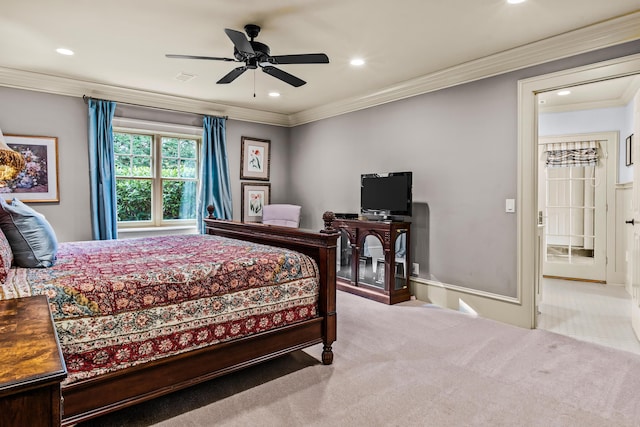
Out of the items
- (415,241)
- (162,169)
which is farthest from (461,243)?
(162,169)

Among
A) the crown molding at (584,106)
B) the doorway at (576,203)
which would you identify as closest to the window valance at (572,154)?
the doorway at (576,203)

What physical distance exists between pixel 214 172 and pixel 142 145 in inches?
38.5

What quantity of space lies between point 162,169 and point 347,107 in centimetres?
266

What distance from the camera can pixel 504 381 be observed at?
2357 millimetres

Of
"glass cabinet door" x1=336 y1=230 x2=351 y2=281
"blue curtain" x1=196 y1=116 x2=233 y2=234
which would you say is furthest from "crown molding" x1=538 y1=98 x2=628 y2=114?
"blue curtain" x1=196 y1=116 x2=233 y2=234

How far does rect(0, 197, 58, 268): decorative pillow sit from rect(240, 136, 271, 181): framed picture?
3627 mm

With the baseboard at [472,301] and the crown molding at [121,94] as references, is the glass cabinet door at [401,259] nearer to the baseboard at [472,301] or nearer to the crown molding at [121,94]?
the baseboard at [472,301]

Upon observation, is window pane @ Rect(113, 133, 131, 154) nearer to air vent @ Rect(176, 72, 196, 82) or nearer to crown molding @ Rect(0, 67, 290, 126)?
crown molding @ Rect(0, 67, 290, 126)

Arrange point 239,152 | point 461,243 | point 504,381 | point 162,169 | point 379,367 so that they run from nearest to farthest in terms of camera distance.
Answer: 1. point 504,381
2. point 379,367
3. point 461,243
4. point 162,169
5. point 239,152

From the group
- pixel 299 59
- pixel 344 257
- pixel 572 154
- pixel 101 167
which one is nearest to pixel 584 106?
pixel 572 154

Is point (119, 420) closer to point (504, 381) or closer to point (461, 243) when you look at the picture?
point (504, 381)

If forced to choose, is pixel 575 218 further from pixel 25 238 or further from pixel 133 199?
pixel 25 238

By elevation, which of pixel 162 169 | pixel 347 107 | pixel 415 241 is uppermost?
pixel 347 107

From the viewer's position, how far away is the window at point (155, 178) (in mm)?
4754
